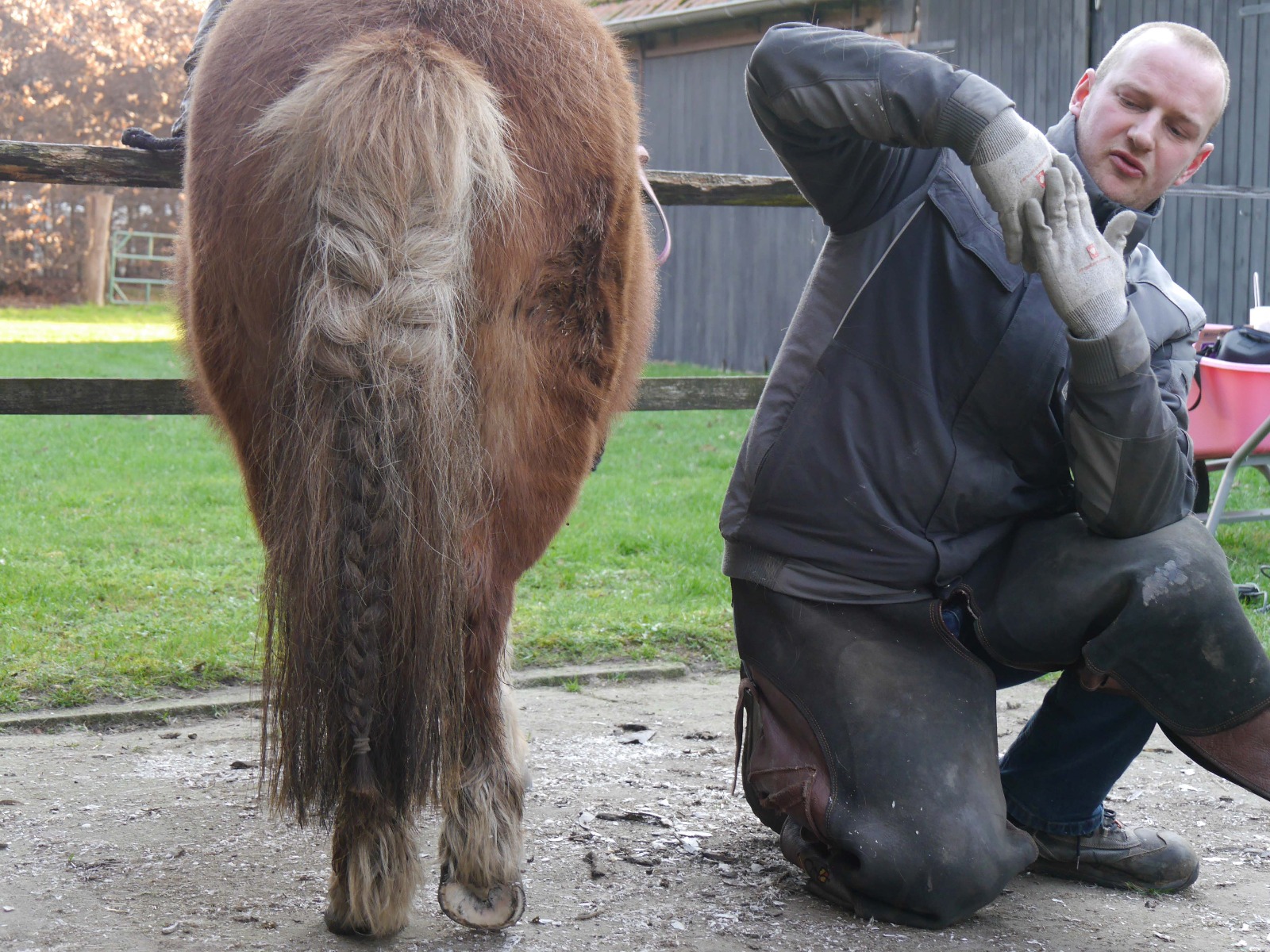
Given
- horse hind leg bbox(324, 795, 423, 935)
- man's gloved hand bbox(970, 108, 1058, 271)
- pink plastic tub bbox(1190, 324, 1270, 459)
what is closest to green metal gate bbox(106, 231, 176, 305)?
pink plastic tub bbox(1190, 324, 1270, 459)

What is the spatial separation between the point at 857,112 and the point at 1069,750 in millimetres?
1409

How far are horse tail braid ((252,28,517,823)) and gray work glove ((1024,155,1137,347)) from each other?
2.97ft

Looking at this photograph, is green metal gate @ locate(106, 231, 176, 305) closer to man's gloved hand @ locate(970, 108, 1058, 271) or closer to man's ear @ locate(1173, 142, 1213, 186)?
man's ear @ locate(1173, 142, 1213, 186)

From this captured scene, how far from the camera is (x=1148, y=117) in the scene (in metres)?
2.37

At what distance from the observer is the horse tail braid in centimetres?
177

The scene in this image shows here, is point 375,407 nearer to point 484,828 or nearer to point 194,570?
point 484,828

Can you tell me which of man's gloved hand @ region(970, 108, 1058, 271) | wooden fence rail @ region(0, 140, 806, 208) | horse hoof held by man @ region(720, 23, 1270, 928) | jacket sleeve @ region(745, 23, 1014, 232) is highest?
wooden fence rail @ region(0, 140, 806, 208)

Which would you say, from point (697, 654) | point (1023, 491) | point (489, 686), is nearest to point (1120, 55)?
point (1023, 491)

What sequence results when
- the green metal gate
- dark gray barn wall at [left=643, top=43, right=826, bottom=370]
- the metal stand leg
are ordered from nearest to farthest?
the metal stand leg → dark gray barn wall at [left=643, top=43, right=826, bottom=370] → the green metal gate

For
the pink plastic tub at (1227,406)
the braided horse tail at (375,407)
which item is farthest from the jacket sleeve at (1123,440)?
the pink plastic tub at (1227,406)

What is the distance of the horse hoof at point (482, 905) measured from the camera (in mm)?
2012

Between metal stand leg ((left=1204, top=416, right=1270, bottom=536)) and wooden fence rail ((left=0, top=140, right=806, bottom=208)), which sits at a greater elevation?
wooden fence rail ((left=0, top=140, right=806, bottom=208))

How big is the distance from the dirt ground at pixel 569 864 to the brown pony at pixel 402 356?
0.90ft

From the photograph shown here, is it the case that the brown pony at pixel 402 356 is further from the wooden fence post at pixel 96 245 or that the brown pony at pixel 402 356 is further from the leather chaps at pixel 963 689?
the wooden fence post at pixel 96 245
